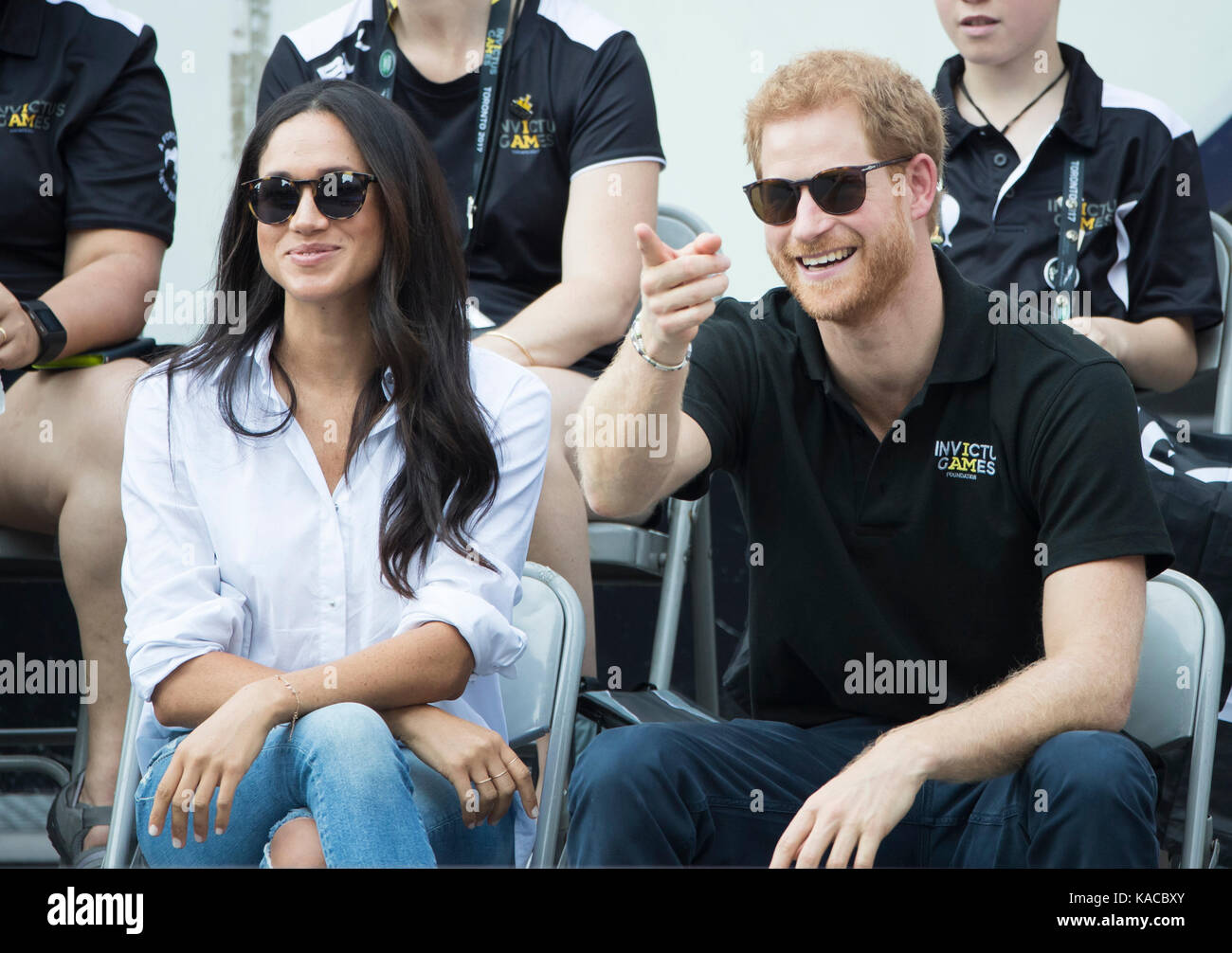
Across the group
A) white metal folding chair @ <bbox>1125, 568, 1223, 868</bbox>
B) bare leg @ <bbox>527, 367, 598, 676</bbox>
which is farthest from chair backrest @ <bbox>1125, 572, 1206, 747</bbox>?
bare leg @ <bbox>527, 367, 598, 676</bbox>

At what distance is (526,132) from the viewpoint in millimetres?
2914

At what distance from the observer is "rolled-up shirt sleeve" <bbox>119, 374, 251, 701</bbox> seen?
1.90 metres

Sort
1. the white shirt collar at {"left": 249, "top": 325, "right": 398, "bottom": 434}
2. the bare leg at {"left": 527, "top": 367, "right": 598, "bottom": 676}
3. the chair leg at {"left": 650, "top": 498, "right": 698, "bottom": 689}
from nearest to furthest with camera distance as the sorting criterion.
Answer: the white shirt collar at {"left": 249, "top": 325, "right": 398, "bottom": 434} → the bare leg at {"left": 527, "top": 367, "right": 598, "bottom": 676} → the chair leg at {"left": 650, "top": 498, "right": 698, "bottom": 689}

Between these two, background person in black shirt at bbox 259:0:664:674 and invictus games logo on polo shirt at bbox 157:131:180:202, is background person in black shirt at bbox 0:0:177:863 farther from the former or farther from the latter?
background person in black shirt at bbox 259:0:664:674

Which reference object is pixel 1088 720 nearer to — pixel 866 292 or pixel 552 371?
pixel 866 292

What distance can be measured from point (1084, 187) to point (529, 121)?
112 cm

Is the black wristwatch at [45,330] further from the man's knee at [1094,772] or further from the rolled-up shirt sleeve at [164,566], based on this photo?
the man's knee at [1094,772]

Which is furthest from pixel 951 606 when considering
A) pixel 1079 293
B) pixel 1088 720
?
pixel 1079 293

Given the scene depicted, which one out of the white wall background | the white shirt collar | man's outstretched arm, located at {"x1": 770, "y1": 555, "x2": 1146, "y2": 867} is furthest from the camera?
the white wall background

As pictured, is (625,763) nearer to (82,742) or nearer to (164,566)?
(164,566)

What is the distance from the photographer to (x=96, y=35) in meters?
2.90

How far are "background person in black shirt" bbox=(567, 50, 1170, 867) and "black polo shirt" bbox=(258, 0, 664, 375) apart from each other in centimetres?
74

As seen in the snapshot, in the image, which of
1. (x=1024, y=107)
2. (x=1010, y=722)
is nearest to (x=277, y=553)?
(x=1010, y=722)

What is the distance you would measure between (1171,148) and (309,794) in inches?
85.8
